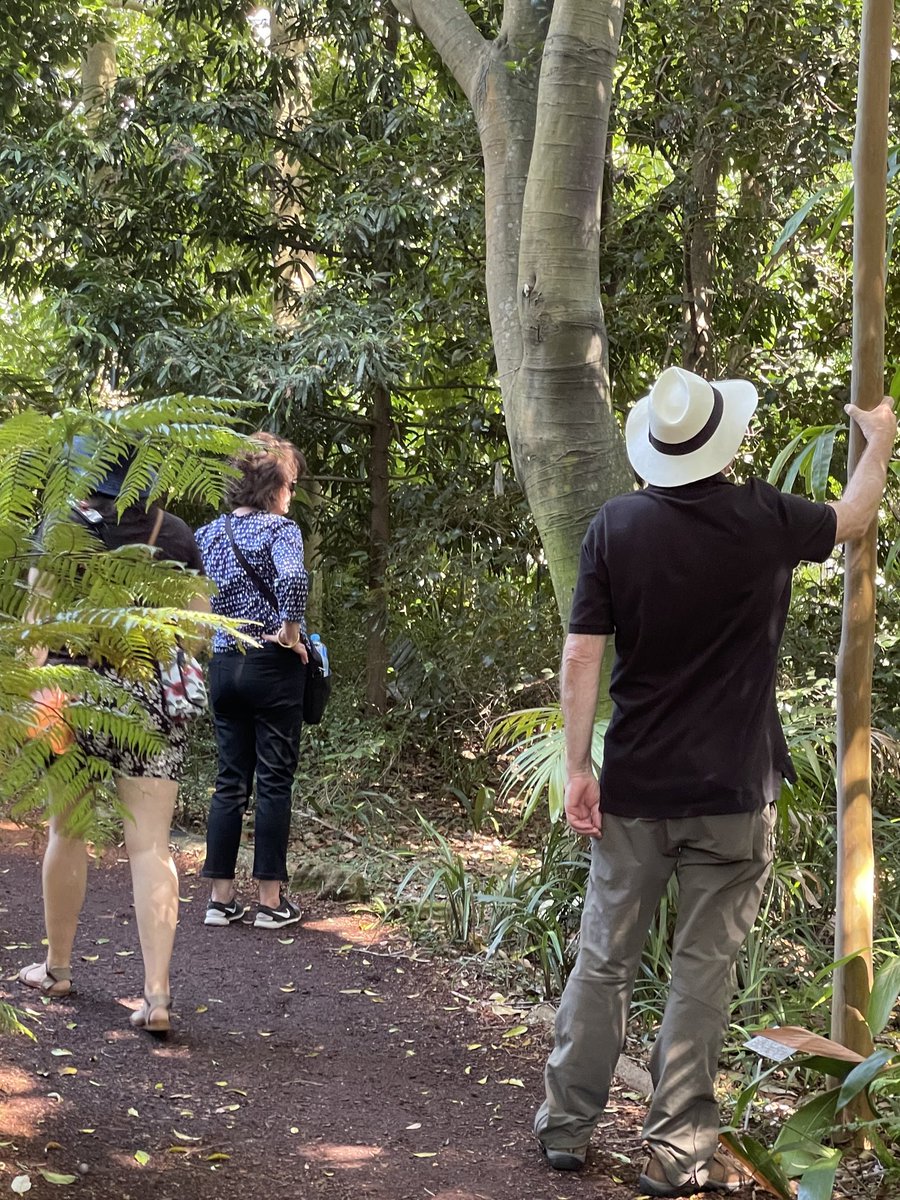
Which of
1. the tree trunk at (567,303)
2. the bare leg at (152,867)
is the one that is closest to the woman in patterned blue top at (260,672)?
the tree trunk at (567,303)

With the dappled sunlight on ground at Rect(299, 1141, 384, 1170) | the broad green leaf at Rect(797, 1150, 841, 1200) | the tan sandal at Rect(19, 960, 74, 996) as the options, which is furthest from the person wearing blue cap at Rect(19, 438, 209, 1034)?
the broad green leaf at Rect(797, 1150, 841, 1200)

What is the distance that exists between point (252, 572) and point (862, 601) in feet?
9.40

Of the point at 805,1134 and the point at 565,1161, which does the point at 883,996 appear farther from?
the point at 565,1161

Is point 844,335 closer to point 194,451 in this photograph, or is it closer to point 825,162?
point 825,162

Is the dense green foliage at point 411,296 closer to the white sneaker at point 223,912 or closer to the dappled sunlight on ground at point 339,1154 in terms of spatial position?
the white sneaker at point 223,912

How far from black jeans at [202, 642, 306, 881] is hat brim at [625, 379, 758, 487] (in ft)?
8.02

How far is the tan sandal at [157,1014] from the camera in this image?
4023mm

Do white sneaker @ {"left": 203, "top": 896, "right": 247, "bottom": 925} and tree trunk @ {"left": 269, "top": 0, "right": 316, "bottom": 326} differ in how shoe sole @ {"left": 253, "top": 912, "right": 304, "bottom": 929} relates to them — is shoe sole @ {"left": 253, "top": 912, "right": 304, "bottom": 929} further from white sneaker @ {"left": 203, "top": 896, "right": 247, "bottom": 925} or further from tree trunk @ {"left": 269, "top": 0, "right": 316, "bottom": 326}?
tree trunk @ {"left": 269, "top": 0, "right": 316, "bottom": 326}

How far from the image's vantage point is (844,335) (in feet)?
24.0

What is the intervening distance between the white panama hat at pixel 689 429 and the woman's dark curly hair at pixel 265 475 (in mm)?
2227

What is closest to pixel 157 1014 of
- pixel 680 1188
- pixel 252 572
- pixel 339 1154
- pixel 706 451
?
pixel 339 1154

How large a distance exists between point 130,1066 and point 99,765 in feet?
6.20

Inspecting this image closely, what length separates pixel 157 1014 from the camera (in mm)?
4023

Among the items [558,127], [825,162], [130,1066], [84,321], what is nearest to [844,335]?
[825,162]
